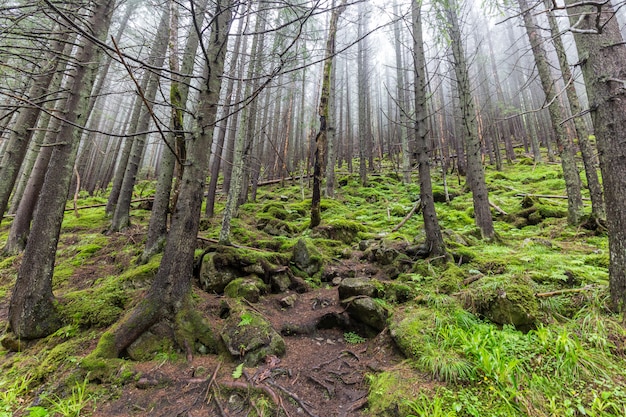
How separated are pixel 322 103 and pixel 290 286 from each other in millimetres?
5321

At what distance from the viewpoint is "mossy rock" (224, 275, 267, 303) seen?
409 centimetres

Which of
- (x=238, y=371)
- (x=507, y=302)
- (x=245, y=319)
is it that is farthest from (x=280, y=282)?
(x=507, y=302)

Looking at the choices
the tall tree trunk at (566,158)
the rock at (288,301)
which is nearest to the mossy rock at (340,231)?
the rock at (288,301)

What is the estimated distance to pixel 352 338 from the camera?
3537 millimetres

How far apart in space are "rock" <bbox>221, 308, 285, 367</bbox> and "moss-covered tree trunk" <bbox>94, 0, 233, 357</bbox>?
2.24 ft

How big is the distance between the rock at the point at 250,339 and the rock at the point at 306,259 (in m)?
1.98

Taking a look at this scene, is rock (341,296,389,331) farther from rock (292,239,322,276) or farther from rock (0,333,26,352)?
rock (0,333,26,352)

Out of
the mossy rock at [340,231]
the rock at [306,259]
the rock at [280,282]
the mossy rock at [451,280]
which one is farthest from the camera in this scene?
the mossy rock at [340,231]

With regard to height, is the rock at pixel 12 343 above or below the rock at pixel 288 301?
below

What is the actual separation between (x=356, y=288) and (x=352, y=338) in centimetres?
72

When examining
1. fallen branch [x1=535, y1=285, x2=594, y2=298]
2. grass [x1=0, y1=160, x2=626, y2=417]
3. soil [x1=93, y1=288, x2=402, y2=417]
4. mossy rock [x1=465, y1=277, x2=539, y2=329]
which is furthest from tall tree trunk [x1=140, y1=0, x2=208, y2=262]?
fallen branch [x1=535, y1=285, x2=594, y2=298]

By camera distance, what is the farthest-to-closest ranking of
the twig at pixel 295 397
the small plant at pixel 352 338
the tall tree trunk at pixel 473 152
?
→ the tall tree trunk at pixel 473 152 → the small plant at pixel 352 338 → the twig at pixel 295 397

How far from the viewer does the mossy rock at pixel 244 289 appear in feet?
13.4

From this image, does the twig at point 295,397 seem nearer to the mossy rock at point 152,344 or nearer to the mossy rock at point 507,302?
the mossy rock at point 152,344
